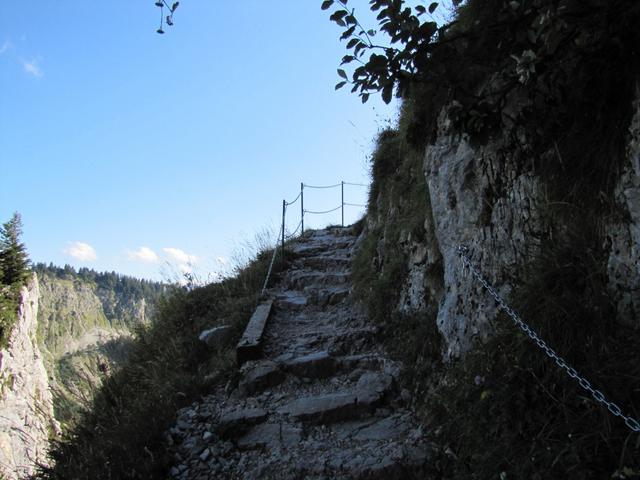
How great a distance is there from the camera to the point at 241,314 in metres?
6.33

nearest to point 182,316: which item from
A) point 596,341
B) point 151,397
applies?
point 151,397

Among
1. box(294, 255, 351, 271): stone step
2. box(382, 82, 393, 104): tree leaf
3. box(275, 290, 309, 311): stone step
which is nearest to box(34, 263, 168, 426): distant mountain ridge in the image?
box(294, 255, 351, 271): stone step

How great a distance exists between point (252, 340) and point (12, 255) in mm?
23058

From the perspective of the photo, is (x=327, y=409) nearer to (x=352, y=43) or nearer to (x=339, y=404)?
(x=339, y=404)

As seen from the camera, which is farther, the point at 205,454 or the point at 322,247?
the point at 322,247

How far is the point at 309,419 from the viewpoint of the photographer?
12.5 feet

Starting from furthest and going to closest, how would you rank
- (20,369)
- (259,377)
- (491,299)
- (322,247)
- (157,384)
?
1. (20,369)
2. (322,247)
3. (157,384)
4. (259,377)
5. (491,299)

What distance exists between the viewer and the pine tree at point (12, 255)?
21.3 metres

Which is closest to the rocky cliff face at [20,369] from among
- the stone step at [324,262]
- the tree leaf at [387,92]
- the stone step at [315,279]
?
the stone step at [324,262]

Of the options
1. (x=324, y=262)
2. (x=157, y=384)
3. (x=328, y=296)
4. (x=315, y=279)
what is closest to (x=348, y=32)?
(x=157, y=384)

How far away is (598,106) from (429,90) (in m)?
2.11

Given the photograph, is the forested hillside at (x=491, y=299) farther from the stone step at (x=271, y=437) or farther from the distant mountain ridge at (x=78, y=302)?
the distant mountain ridge at (x=78, y=302)

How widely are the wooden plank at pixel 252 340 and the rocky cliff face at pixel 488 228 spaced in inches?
80.8

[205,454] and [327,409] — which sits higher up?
[327,409]
